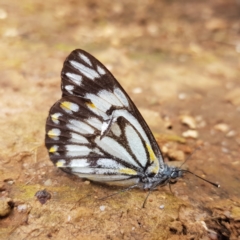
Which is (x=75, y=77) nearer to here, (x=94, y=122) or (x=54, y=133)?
(x=94, y=122)

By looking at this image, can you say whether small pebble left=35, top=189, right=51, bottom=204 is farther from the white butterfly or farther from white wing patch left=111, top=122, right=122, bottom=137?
white wing patch left=111, top=122, right=122, bottom=137

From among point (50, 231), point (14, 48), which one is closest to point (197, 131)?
point (50, 231)

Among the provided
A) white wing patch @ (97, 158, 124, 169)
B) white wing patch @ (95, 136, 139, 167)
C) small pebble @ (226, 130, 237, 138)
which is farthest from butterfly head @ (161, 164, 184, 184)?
small pebble @ (226, 130, 237, 138)

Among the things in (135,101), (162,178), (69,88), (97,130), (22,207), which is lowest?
(135,101)

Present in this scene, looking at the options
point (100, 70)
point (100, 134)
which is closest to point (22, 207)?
point (100, 134)

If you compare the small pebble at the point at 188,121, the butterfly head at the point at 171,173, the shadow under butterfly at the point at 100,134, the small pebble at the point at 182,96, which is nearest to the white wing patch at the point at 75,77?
the shadow under butterfly at the point at 100,134

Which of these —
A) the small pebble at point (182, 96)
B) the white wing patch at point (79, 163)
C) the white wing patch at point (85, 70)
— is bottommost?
the small pebble at point (182, 96)

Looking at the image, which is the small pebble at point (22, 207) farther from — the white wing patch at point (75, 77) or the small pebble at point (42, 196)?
the white wing patch at point (75, 77)
